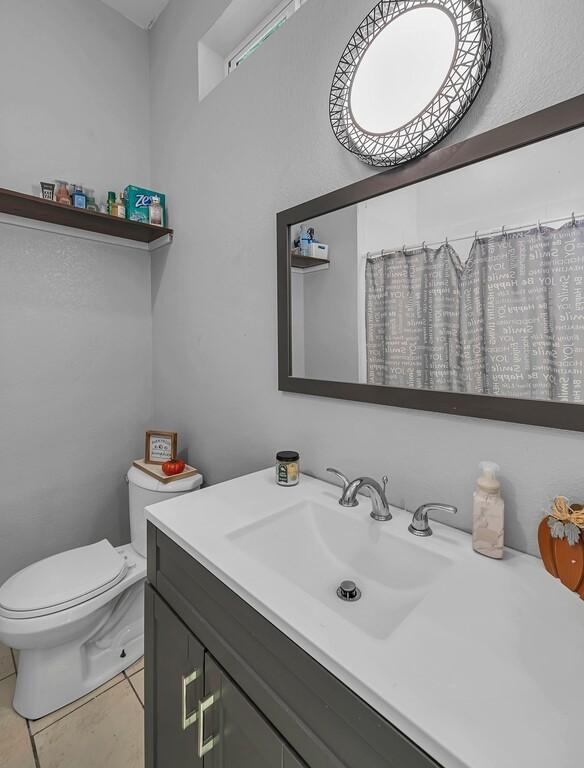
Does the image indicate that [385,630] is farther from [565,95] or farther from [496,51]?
[496,51]

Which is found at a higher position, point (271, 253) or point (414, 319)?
point (271, 253)

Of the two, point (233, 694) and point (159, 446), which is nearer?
point (233, 694)

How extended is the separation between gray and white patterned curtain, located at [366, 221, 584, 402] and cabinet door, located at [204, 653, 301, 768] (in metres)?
0.74

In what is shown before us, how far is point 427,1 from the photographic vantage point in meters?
→ 0.85

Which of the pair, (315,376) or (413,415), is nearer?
(413,415)

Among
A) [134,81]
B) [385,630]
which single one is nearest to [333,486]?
[385,630]

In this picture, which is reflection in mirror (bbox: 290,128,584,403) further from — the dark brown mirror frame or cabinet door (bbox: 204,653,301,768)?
cabinet door (bbox: 204,653,301,768)

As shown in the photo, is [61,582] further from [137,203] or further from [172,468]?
[137,203]

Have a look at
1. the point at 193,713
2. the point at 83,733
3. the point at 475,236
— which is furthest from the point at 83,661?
the point at 475,236

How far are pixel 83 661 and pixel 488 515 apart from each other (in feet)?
5.13

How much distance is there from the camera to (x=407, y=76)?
0.90 m

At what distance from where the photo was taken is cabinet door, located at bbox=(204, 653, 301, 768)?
2.04 ft

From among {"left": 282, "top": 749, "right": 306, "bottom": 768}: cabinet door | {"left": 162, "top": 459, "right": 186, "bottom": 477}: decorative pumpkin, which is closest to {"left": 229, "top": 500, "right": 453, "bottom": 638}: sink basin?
{"left": 282, "top": 749, "right": 306, "bottom": 768}: cabinet door

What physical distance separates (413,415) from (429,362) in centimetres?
14
